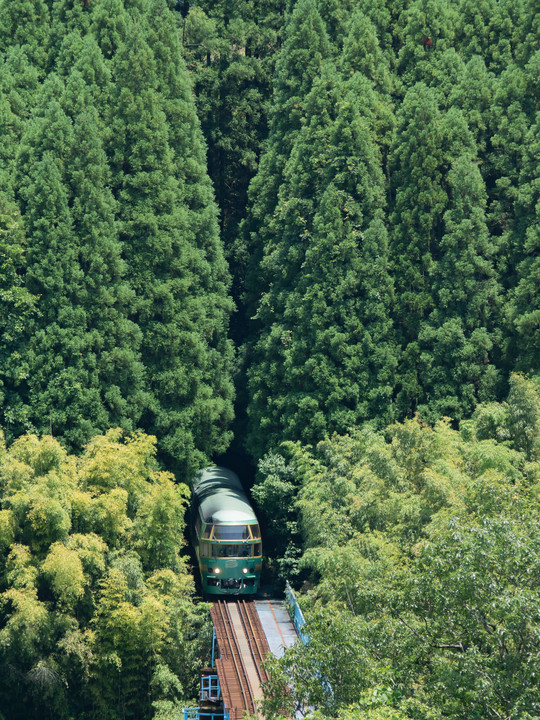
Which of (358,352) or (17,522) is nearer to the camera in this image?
(17,522)

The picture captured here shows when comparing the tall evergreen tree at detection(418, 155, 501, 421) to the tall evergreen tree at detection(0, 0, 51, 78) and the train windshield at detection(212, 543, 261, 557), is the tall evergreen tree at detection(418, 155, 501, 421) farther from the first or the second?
the tall evergreen tree at detection(0, 0, 51, 78)

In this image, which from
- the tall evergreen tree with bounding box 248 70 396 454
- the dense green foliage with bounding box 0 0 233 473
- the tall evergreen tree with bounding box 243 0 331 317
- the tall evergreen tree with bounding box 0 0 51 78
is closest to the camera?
the dense green foliage with bounding box 0 0 233 473

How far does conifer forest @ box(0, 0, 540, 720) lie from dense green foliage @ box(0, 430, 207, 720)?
0.08 metres

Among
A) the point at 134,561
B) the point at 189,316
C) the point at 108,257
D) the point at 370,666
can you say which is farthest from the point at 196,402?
the point at 370,666

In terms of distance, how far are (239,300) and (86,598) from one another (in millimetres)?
18407

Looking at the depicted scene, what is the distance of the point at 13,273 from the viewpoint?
3397 centimetres

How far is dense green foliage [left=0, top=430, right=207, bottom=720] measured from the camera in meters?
25.3

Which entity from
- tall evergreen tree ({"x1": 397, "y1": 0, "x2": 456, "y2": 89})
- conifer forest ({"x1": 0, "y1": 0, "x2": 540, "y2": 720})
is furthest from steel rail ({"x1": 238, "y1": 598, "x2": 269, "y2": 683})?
tall evergreen tree ({"x1": 397, "y1": 0, "x2": 456, "y2": 89})

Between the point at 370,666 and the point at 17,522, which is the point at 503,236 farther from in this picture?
the point at 370,666

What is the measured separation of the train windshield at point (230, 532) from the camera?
1201 inches

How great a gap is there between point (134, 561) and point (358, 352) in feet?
39.0

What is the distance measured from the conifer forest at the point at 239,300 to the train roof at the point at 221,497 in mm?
727

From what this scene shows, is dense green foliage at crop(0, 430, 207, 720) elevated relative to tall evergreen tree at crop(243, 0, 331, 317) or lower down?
lower down

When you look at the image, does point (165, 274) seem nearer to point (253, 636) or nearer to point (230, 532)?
point (230, 532)
